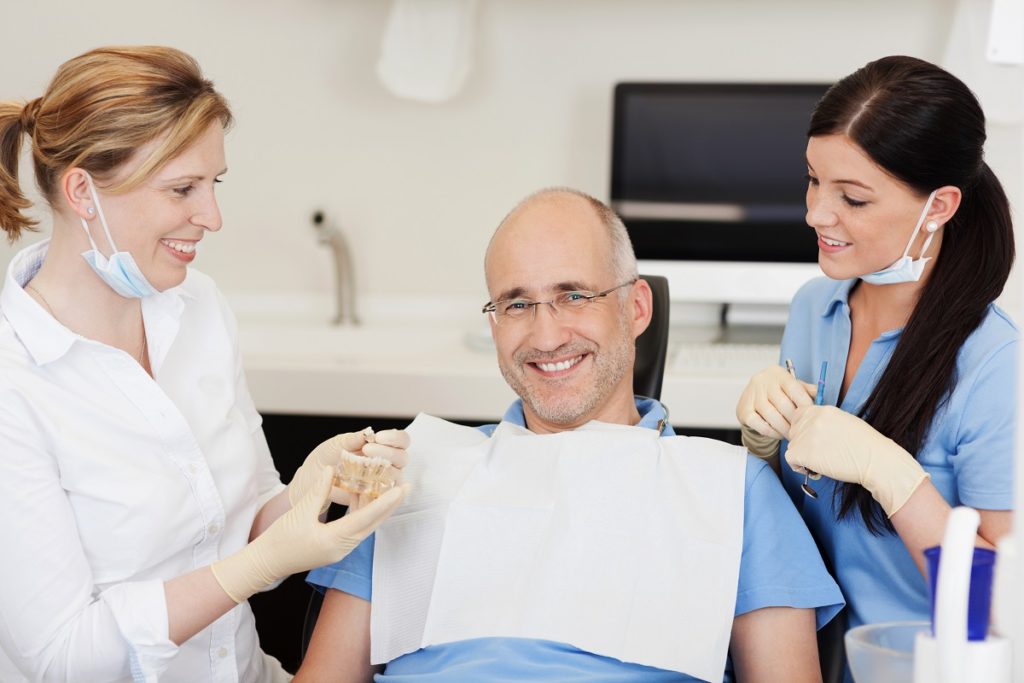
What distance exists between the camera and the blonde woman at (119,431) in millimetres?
1338

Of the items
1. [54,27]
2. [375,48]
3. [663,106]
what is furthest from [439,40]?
[54,27]

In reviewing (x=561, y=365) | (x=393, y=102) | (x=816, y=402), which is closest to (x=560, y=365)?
(x=561, y=365)

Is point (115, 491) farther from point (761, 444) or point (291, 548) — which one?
point (761, 444)

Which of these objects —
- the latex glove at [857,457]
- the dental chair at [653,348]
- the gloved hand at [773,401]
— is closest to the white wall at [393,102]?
the dental chair at [653,348]

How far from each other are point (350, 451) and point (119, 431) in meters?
0.32

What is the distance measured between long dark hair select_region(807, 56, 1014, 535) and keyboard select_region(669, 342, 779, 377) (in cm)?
102

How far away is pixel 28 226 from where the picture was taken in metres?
1.54

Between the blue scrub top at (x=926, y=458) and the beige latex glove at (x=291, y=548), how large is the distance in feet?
2.16

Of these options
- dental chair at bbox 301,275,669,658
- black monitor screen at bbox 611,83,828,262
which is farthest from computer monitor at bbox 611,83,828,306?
dental chair at bbox 301,275,669,658

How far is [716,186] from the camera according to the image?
290cm

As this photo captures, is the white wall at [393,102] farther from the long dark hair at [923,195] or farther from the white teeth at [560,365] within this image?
the long dark hair at [923,195]

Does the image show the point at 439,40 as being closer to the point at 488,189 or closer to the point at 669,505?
the point at 488,189

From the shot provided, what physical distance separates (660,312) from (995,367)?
0.67 meters

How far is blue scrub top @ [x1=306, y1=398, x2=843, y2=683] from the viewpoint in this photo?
57.5 inches
